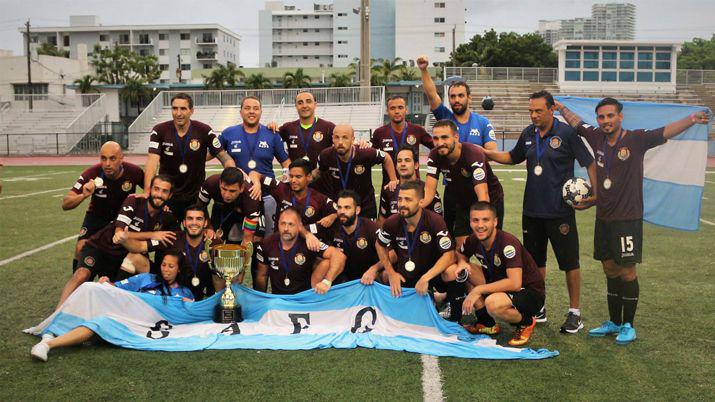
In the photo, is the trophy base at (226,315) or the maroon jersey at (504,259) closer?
the maroon jersey at (504,259)

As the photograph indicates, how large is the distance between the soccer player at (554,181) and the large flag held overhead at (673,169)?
3.42ft

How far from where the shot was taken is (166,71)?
8969 cm

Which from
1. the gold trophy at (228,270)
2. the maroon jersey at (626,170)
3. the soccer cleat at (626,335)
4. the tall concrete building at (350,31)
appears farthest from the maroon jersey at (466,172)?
the tall concrete building at (350,31)

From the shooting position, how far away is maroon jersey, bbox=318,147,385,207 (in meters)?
7.02

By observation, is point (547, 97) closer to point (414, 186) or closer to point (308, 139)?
point (414, 186)

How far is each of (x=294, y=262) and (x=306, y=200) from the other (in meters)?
0.72

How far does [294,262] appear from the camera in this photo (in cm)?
629

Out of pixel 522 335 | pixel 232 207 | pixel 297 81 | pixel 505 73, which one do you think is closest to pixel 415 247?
pixel 522 335

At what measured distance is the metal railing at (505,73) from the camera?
45.8 m

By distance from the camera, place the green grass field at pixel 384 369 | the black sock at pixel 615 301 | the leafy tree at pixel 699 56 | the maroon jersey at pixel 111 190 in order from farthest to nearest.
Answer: the leafy tree at pixel 699 56, the maroon jersey at pixel 111 190, the black sock at pixel 615 301, the green grass field at pixel 384 369

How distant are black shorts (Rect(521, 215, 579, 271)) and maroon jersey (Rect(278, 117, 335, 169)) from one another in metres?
2.44

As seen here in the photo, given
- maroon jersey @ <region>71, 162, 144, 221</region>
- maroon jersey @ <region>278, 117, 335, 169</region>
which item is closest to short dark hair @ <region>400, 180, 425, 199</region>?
maroon jersey @ <region>278, 117, 335, 169</region>

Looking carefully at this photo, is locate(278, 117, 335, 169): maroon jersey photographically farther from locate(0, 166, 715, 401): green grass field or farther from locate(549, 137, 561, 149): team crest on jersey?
locate(0, 166, 715, 401): green grass field

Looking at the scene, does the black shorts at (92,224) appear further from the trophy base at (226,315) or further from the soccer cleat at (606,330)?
Result: the soccer cleat at (606,330)
